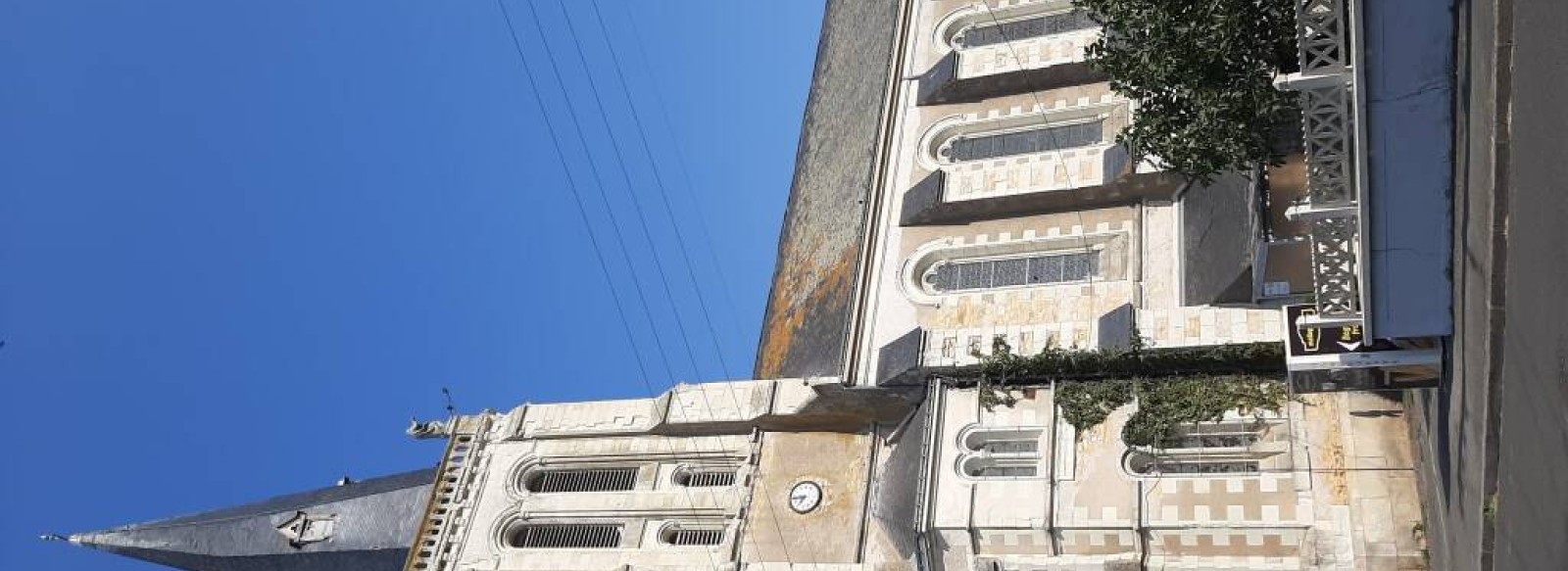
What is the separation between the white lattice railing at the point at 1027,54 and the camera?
76.4 ft

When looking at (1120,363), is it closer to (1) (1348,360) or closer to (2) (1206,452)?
(2) (1206,452)

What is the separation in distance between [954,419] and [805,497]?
3791 millimetres

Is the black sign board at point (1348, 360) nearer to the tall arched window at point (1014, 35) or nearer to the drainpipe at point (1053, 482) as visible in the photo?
the drainpipe at point (1053, 482)

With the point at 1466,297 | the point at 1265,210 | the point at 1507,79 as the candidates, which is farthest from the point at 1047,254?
the point at 1507,79

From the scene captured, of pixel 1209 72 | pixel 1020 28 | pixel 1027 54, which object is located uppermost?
pixel 1020 28

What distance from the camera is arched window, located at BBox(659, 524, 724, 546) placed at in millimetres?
22531

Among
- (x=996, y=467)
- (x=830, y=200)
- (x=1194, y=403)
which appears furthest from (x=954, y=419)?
(x=830, y=200)

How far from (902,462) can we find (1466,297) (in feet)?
31.5

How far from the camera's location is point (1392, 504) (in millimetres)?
16062

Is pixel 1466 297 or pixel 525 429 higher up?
pixel 525 429

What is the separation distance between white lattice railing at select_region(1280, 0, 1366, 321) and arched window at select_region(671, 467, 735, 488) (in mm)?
11973

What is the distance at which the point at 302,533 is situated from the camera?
26.7 m

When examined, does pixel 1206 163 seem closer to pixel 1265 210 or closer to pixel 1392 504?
pixel 1265 210

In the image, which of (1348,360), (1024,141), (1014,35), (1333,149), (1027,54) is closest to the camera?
(1333,149)
